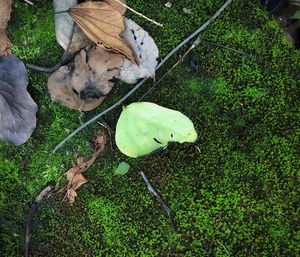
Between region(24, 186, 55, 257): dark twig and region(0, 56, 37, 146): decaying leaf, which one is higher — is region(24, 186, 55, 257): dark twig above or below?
below

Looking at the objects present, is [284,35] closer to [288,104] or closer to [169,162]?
[288,104]

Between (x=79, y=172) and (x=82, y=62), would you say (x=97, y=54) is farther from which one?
(x=79, y=172)

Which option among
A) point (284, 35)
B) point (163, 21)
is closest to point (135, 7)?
point (163, 21)

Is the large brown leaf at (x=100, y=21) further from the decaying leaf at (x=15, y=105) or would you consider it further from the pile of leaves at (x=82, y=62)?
the decaying leaf at (x=15, y=105)

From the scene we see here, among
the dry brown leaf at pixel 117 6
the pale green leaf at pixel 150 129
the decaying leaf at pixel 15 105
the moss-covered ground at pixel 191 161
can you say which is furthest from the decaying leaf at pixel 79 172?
the dry brown leaf at pixel 117 6

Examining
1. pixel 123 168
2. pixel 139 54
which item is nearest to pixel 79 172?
pixel 123 168

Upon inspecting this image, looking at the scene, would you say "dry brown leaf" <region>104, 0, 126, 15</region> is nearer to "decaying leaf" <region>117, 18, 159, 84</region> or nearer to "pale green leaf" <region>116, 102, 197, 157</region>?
"decaying leaf" <region>117, 18, 159, 84</region>

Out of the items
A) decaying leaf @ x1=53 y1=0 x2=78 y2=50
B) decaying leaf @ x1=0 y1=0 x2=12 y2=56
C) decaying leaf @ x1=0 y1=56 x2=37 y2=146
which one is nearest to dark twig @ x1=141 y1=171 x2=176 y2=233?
decaying leaf @ x1=0 y1=56 x2=37 y2=146
